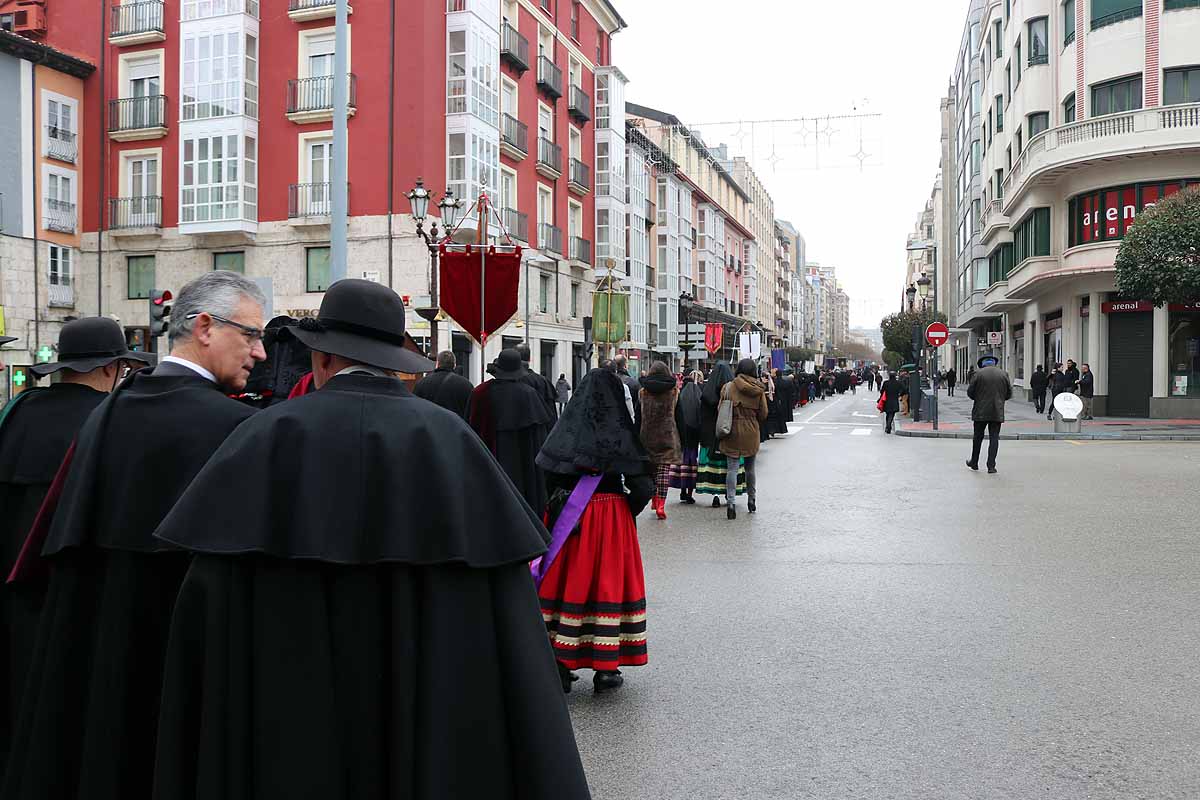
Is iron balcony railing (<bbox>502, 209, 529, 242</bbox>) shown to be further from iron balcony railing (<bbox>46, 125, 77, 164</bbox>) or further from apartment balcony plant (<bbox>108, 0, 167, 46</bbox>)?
iron balcony railing (<bbox>46, 125, 77, 164</bbox>)

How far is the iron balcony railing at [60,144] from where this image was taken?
3136 centimetres

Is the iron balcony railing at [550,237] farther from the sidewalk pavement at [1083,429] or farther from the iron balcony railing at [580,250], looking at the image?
the sidewalk pavement at [1083,429]

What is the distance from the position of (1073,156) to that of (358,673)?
1291 inches

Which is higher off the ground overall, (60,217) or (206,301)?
(60,217)

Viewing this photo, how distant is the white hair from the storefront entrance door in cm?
3223

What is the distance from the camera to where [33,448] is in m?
3.80

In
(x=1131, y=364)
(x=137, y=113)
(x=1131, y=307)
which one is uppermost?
(x=137, y=113)

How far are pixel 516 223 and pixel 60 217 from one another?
1463cm

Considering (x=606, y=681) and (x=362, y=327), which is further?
(x=606, y=681)

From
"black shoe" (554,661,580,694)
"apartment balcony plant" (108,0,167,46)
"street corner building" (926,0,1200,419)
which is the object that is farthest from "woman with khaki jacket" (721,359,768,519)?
"apartment balcony plant" (108,0,167,46)

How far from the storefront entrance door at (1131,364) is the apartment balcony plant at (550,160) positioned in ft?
65.4

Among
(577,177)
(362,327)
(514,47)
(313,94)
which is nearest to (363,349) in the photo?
(362,327)

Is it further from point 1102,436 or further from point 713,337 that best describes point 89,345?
point 713,337

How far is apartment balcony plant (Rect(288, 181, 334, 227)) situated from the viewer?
1174 inches
